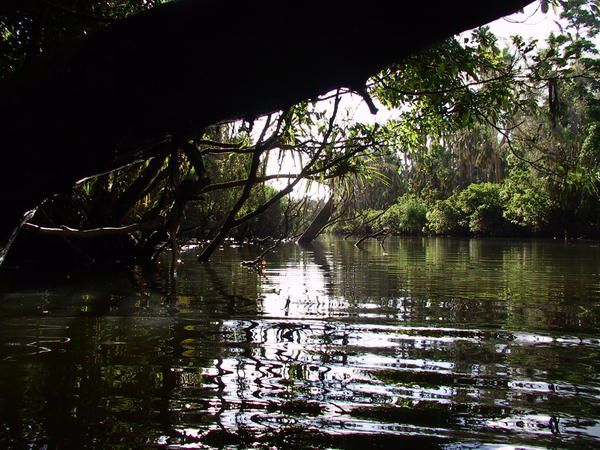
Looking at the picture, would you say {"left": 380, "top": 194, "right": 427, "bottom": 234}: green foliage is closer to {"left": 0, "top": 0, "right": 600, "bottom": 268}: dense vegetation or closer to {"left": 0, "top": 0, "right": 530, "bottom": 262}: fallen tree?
{"left": 0, "top": 0, "right": 600, "bottom": 268}: dense vegetation

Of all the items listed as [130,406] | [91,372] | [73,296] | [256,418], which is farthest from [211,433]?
[73,296]

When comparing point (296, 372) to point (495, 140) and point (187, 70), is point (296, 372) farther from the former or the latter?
point (495, 140)

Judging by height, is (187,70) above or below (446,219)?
below

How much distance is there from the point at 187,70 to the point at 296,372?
204cm

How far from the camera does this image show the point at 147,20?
1.79 m

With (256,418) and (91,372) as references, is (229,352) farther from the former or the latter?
(256,418)

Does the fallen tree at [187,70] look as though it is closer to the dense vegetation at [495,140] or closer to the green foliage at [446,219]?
the dense vegetation at [495,140]

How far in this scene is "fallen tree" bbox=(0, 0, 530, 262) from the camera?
1.64 m

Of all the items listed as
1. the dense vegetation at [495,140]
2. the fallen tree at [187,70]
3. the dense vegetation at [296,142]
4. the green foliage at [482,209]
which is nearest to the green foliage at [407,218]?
the dense vegetation at [495,140]

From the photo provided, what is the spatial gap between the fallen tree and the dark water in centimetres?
114

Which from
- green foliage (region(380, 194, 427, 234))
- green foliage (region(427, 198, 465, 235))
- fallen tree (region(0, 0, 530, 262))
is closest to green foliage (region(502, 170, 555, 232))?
green foliage (region(427, 198, 465, 235))

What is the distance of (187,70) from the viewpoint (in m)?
1.77

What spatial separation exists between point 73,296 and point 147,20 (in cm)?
569

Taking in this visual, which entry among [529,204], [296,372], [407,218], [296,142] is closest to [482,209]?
[529,204]
